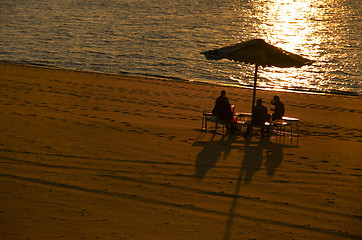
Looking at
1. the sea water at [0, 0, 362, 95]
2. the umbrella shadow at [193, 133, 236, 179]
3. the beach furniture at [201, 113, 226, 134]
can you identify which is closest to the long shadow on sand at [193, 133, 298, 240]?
the umbrella shadow at [193, 133, 236, 179]

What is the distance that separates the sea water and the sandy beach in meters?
13.8

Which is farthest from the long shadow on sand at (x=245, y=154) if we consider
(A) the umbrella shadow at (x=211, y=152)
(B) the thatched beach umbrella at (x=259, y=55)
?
(B) the thatched beach umbrella at (x=259, y=55)

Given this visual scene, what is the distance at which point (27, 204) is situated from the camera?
6.62 m

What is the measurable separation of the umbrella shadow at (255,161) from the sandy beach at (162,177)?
2 cm

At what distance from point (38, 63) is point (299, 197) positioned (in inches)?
1055

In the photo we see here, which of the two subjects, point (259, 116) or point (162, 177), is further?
point (259, 116)

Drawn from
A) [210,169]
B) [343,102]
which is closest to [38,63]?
[343,102]

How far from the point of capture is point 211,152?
33.0 feet

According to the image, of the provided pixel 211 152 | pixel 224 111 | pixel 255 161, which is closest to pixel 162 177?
pixel 211 152

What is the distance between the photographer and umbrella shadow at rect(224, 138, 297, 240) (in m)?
7.47

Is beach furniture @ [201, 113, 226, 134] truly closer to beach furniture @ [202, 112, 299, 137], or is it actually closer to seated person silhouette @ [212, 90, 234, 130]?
beach furniture @ [202, 112, 299, 137]

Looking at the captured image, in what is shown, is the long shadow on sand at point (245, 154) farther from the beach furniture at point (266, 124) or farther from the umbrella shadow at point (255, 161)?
the beach furniture at point (266, 124)

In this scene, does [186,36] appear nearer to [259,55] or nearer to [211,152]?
[259,55]

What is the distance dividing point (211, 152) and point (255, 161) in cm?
103
